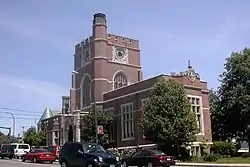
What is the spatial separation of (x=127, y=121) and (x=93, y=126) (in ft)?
15.1

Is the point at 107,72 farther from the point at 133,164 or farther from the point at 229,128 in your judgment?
the point at 133,164

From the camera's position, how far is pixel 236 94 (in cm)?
5528

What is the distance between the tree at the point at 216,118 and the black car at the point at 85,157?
4012 centimetres

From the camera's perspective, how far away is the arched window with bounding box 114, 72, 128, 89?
2534 inches

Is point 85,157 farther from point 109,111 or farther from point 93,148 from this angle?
point 109,111

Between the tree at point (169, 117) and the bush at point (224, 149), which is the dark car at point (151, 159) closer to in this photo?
the tree at point (169, 117)

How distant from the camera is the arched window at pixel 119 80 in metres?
64.4

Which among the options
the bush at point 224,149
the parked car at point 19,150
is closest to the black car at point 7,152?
the parked car at point 19,150

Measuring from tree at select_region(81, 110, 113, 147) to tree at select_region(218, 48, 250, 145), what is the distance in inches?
696

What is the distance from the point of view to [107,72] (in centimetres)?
6266

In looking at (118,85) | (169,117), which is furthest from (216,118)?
(169,117)

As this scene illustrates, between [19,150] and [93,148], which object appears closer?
[93,148]

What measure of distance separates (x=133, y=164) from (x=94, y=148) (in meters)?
8.69

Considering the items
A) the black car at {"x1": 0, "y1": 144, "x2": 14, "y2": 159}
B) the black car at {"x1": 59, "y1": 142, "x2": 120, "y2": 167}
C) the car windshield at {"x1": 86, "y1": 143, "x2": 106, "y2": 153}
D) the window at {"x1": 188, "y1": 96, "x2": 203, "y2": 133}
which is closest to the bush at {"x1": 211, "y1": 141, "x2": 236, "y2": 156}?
the window at {"x1": 188, "y1": 96, "x2": 203, "y2": 133}
